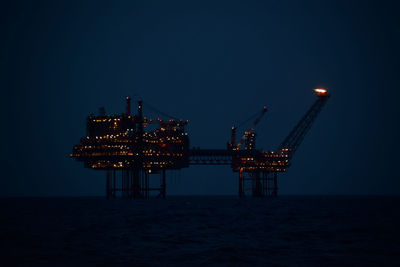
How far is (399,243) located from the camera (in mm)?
42719

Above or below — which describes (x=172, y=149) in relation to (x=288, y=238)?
above

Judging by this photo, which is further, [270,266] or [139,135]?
[139,135]

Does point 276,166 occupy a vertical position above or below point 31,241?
above

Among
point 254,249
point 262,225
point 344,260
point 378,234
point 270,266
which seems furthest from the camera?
point 262,225

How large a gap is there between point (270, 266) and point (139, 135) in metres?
89.9

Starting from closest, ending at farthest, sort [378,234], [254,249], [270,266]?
[270,266]
[254,249]
[378,234]

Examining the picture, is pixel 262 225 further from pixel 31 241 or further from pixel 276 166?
pixel 276 166

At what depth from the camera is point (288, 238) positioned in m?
45.9

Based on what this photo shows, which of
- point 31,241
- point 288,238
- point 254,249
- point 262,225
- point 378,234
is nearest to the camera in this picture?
point 254,249

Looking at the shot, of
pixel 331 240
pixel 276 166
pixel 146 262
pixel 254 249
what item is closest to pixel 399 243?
pixel 331 240

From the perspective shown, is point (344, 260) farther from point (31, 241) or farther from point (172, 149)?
point (172, 149)

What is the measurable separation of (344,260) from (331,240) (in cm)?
1087

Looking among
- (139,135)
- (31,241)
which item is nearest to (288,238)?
(31,241)

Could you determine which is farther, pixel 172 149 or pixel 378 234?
pixel 172 149
